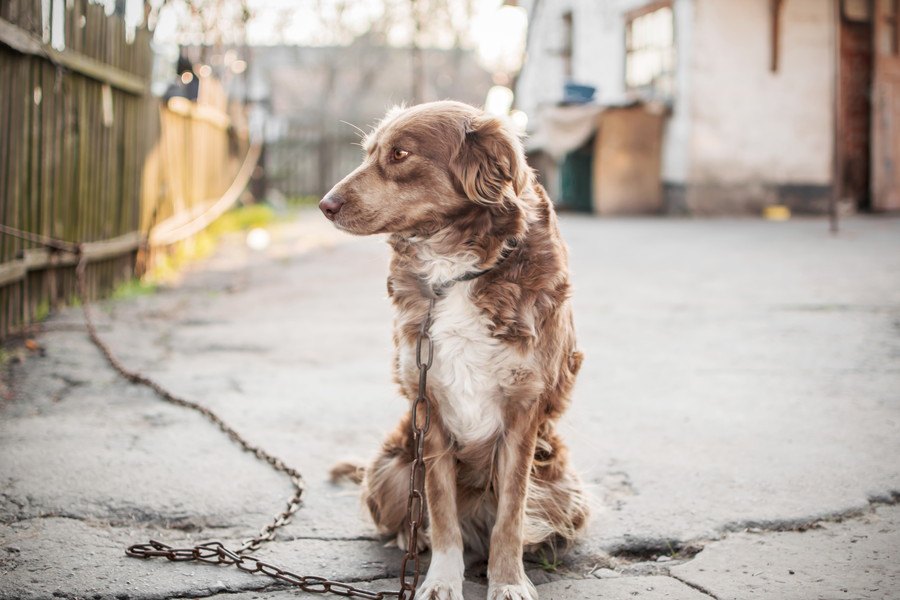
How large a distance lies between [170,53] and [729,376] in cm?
916

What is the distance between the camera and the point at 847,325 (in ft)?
20.6

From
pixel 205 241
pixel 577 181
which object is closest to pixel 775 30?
pixel 577 181

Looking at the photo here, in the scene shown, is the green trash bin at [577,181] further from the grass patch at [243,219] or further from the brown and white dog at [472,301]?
the brown and white dog at [472,301]

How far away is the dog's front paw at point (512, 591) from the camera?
2.54m

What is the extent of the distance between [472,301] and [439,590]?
2.78 feet

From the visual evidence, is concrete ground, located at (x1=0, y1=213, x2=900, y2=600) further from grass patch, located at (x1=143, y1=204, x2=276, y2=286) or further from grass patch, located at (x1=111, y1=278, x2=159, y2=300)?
grass patch, located at (x1=143, y1=204, x2=276, y2=286)

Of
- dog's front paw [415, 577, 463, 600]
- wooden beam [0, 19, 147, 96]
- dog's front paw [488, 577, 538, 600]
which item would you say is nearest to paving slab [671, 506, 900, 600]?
dog's front paw [488, 577, 538, 600]

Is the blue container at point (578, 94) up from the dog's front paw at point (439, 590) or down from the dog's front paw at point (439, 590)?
up

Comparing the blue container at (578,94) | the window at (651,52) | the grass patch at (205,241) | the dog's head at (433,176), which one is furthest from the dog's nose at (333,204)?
the window at (651,52)

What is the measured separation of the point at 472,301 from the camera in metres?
2.66

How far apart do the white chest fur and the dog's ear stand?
289 millimetres

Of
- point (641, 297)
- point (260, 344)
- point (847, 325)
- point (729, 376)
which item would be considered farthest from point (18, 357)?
point (847, 325)

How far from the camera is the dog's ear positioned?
105 inches

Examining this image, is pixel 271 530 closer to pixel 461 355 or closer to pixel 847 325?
pixel 461 355
